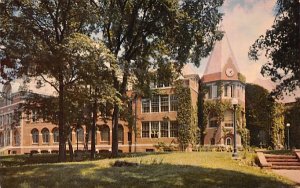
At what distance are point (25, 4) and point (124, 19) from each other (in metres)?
6.18

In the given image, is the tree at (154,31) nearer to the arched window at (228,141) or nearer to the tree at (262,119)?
the arched window at (228,141)

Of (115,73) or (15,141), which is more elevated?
(115,73)

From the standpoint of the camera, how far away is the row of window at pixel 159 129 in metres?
41.8

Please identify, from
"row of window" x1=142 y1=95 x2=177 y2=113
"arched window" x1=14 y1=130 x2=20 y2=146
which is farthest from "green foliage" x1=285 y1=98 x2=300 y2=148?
"arched window" x1=14 y1=130 x2=20 y2=146

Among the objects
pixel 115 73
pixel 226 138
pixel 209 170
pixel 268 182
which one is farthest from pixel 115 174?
pixel 226 138

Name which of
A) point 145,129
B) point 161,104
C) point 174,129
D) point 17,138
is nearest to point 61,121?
point 174,129

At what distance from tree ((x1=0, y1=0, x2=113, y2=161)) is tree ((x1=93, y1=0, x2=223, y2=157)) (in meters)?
2.09

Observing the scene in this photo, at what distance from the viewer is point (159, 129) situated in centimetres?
4269

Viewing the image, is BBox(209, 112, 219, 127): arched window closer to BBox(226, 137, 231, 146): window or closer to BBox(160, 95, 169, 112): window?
BBox(226, 137, 231, 146): window

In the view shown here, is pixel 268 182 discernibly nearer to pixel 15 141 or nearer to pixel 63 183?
pixel 63 183

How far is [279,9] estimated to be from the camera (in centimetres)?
1341

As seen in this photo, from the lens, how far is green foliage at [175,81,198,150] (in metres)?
39.9

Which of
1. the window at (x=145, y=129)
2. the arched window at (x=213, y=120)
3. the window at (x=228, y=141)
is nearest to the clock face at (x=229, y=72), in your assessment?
the arched window at (x=213, y=120)

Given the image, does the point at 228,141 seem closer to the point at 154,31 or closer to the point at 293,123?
the point at 293,123
